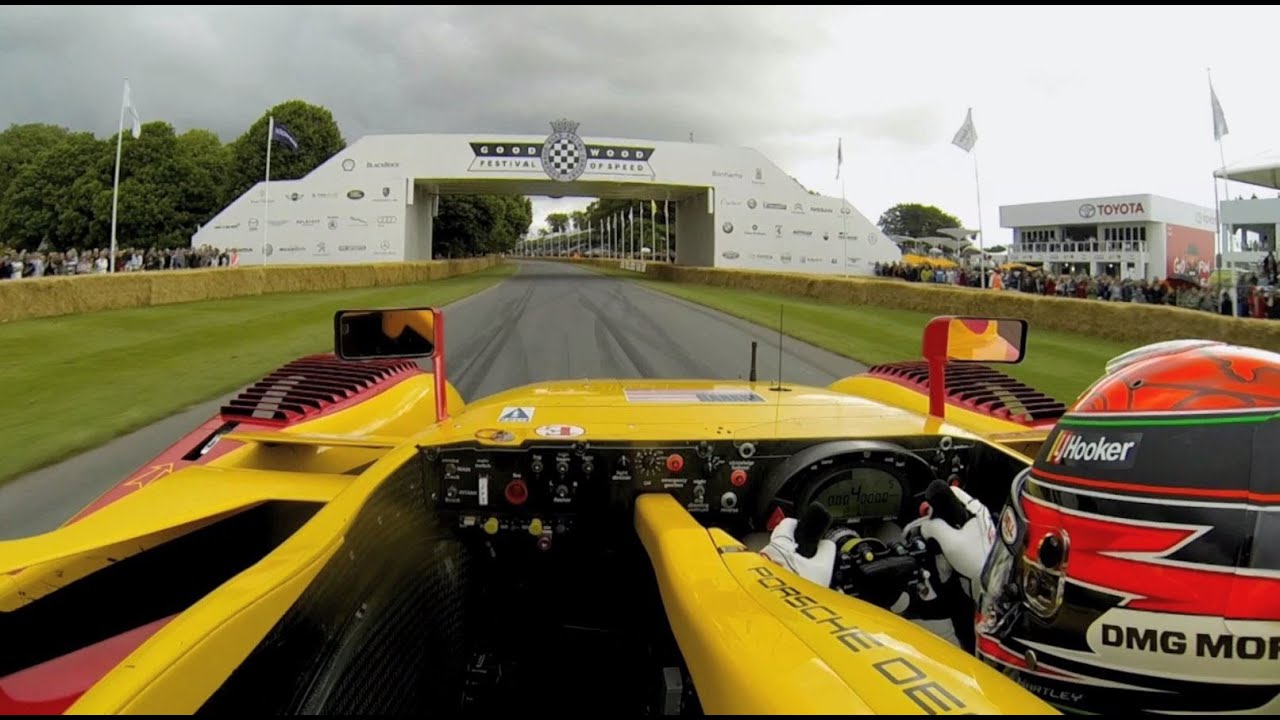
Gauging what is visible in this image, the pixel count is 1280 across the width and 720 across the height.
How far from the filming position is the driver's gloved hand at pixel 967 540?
1957 millimetres

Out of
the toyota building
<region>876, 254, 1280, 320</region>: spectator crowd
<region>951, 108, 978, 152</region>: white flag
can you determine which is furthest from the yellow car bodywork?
the toyota building

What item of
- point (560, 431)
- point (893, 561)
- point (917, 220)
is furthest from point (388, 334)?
point (917, 220)

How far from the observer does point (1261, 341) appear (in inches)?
576

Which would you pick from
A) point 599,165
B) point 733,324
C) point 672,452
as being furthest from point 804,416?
point 599,165

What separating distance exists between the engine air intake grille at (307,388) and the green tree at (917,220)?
147000mm

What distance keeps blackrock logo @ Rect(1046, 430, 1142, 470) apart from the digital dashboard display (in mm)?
769

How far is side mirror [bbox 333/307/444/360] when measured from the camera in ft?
9.78

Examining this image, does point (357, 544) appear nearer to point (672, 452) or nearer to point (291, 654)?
point (291, 654)

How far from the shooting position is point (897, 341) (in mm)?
17094

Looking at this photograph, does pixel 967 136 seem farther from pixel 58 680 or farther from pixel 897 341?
pixel 58 680

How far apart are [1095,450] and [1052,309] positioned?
72.4 feet

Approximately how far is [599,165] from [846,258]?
55.7 feet

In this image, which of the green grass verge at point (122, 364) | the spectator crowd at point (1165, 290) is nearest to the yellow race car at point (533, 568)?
the green grass verge at point (122, 364)

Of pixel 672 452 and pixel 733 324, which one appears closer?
pixel 672 452
